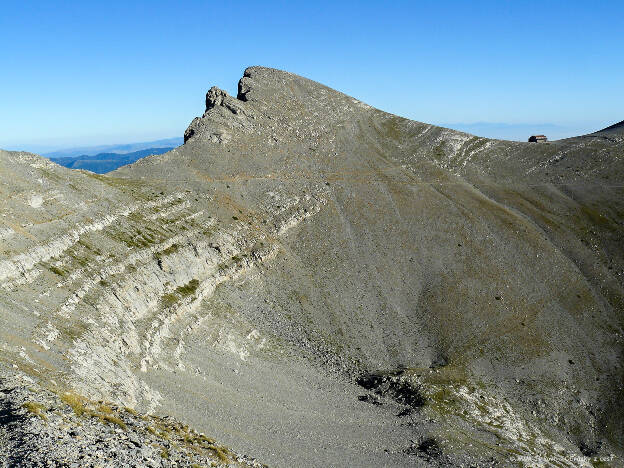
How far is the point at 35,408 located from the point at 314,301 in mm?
54021

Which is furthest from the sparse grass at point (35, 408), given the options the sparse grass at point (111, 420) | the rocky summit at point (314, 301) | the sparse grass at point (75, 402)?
the sparse grass at point (111, 420)

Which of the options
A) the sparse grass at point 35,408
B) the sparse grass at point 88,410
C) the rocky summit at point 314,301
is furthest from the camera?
the rocky summit at point 314,301

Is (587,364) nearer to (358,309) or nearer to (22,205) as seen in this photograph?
(358,309)

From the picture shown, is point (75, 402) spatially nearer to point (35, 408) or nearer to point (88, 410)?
point (88, 410)

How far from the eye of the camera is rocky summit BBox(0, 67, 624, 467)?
4459cm

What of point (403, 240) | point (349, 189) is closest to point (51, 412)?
point (403, 240)

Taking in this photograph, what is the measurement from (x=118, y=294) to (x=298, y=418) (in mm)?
27074

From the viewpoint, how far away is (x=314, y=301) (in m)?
80.5

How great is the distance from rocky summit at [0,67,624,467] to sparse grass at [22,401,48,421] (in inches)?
5.0

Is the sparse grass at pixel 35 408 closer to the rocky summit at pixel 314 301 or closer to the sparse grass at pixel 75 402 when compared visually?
the rocky summit at pixel 314 301

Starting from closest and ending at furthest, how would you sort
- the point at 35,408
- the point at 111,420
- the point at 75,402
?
the point at 35,408 < the point at 111,420 < the point at 75,402

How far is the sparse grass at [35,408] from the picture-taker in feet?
94.5

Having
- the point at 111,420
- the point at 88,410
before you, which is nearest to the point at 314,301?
the point at 111,420

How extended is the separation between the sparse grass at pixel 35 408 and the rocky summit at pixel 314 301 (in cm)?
13
